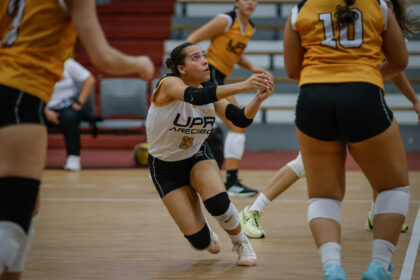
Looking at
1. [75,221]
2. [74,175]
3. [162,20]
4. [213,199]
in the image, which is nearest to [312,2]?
[213,199]

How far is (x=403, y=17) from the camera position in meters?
2.84

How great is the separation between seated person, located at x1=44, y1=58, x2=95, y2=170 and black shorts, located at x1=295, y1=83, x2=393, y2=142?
527 centimetres

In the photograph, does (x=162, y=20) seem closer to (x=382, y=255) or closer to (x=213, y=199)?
(x=213, y=199)

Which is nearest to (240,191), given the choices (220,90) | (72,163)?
(72,163)

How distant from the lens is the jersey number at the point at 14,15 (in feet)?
5.95

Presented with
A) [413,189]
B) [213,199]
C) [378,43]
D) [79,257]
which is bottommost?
[413,189]

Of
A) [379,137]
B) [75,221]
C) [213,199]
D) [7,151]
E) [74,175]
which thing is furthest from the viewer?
[74,175]

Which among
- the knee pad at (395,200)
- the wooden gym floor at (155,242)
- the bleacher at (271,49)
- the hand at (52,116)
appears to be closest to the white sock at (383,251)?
the knee pad at (395,200)

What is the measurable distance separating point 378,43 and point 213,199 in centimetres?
114

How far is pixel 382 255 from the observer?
7.35 ft

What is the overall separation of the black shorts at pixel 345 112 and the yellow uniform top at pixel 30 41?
0.93 m

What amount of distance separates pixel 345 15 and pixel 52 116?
553 centimetres

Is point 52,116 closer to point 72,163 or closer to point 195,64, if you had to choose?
point 72,163

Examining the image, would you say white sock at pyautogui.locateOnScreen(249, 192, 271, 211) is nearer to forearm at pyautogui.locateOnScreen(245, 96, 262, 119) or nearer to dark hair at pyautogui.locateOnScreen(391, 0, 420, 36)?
forearm at pyautogui.locateOnScreen(245, 96, 262, 119)
